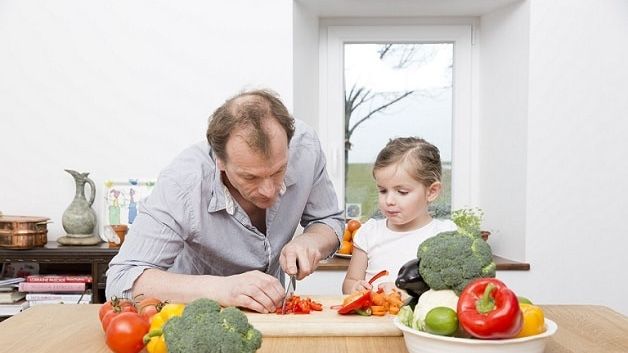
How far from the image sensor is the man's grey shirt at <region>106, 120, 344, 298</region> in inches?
78.7

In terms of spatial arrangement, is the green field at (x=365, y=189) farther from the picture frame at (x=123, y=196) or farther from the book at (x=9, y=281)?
the book at (x=9, y=281)

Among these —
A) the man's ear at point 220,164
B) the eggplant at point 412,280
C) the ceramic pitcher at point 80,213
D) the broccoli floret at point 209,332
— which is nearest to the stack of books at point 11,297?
the ceramic pitcher at point 80,213

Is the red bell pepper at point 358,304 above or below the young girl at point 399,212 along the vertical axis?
below

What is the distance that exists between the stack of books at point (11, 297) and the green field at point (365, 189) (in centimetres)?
189

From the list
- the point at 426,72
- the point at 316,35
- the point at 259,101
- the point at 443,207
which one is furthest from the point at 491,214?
the point at 259,101

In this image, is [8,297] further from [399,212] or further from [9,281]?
[399,212]

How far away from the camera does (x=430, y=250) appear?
145 cm

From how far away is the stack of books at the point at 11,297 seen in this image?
3428 mm

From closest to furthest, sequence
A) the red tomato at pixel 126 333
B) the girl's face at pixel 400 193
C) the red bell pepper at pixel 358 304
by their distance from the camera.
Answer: the red tomato at pixel 126 333 → the red bell pepper at pixel 358 304 → the girl's face at pixel 400 193

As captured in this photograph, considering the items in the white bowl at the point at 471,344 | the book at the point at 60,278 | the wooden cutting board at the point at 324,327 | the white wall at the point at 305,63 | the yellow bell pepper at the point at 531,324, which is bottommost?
the book at the point at 60,278

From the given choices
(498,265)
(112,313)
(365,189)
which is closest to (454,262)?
(112,313)

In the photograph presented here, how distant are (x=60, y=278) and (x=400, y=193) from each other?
6.23 feet

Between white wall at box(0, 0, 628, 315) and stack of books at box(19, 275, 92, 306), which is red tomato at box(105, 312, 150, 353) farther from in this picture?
white wall at box(0, 0, 628, 315)

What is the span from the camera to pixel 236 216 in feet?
7.06
